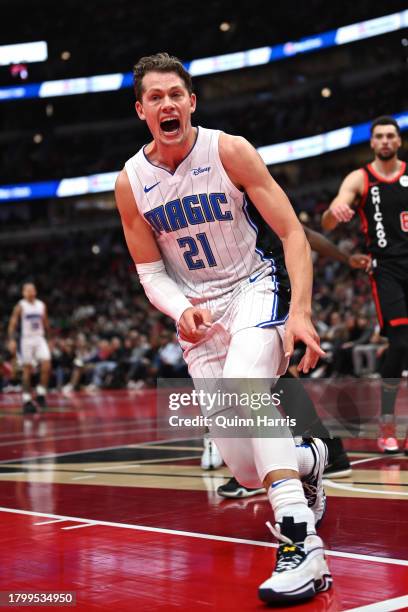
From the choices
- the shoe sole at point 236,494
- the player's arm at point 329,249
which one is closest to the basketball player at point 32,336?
the player's arm at point 329,249

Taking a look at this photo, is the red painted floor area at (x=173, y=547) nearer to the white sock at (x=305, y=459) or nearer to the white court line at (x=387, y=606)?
the white court line at (x=387, y=606)

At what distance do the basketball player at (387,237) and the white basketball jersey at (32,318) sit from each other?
8.11 m

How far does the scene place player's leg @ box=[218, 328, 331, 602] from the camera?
284cm

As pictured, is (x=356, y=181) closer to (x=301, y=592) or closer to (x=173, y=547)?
(x=173, y=547)

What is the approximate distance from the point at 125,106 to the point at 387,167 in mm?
35502

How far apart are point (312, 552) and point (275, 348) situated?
0.82 meters

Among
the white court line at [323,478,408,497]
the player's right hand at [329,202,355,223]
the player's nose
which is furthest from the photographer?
the player's right hand at [329,202,355,223]

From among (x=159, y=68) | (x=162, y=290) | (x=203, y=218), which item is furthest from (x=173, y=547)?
(x=159, y=68)

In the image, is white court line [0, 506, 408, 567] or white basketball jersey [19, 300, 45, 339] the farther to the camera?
white basketball jersey [19, 300, 45, 339]

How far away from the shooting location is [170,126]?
3602mm

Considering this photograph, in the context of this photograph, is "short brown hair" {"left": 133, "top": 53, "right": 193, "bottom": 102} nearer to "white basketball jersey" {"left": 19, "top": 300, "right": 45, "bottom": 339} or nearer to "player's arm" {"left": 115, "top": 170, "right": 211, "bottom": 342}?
"player's arm" {"left": 115, "top": 170, "right": 211, "bottom": 342}

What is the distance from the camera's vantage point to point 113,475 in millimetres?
5980

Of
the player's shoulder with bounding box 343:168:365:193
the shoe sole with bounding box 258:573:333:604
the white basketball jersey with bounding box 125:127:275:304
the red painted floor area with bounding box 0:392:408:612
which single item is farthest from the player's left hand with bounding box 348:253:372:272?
the shoe sole with bounding box 258:573:333:604

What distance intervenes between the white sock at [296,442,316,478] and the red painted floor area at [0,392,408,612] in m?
0.34
